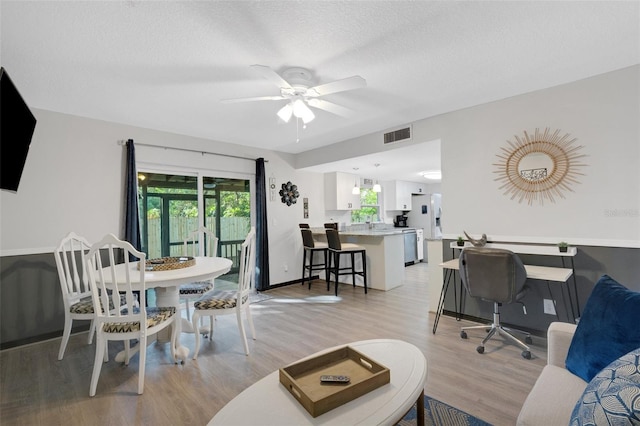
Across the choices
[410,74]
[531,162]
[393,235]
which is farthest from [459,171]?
[393,235]

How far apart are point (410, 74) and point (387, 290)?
338cm

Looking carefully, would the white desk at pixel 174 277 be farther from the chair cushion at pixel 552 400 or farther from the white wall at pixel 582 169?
the white wall at pixel 582 169

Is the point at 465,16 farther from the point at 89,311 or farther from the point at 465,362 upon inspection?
the point at 89,311

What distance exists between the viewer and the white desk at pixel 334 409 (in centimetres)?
114

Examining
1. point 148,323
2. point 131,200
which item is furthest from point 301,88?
point 131,200

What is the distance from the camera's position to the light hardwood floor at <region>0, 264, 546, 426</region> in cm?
194

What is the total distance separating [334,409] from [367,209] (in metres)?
6.47

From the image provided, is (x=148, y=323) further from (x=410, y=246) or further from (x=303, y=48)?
(x=410, y=246)

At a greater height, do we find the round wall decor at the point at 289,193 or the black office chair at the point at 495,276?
the round wall decor at the point at 289,193

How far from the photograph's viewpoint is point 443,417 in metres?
1.82

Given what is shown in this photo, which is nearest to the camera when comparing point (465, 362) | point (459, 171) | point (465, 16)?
point (465, 16)

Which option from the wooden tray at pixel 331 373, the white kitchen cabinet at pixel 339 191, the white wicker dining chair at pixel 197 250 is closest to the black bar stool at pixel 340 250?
the white kitchen cabinet at pixel 339 191

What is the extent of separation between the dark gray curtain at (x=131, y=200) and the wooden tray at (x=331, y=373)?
314 centimetres

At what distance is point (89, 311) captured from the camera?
8.50 ft
